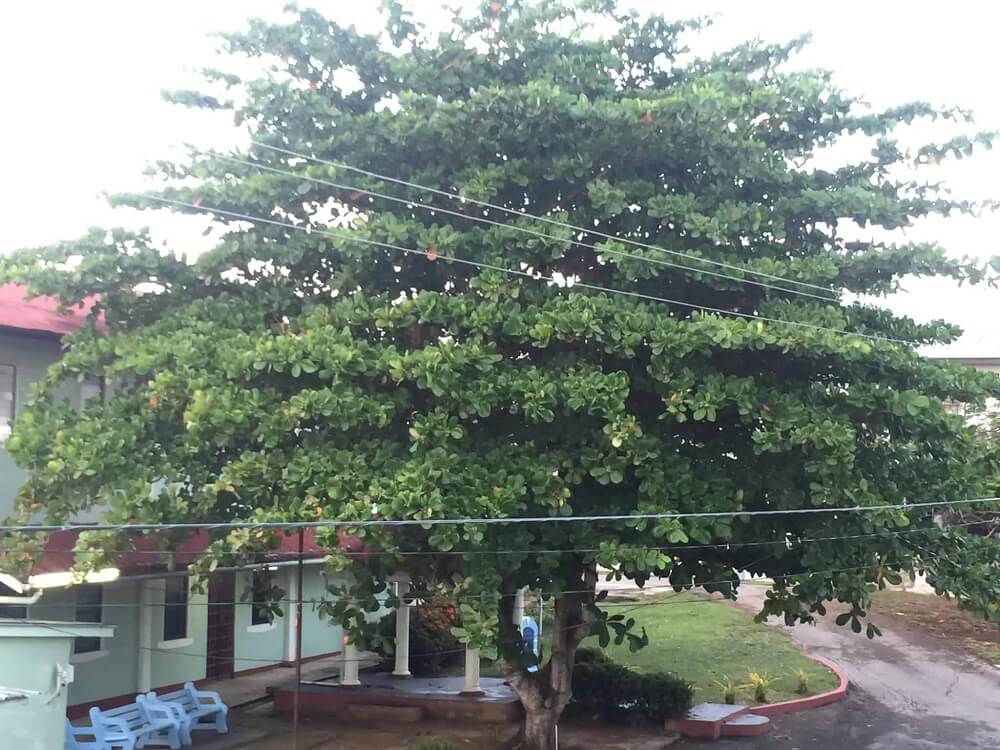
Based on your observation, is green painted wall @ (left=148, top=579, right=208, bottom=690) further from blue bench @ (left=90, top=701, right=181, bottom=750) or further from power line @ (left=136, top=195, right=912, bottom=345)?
power line @ (left=136, top=195, right=912, bottom=345)

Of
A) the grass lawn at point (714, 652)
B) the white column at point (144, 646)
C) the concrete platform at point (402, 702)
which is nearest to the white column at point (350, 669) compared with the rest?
the concrete platform at point (402, 702)

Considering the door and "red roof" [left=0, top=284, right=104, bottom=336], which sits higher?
"red roof" [left=0, top=284, right=104, bottom=336]

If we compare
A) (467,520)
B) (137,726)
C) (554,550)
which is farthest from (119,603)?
(467,520)

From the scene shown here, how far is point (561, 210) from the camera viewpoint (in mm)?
10180

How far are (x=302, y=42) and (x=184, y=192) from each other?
6.96ft

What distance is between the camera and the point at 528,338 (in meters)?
9.27

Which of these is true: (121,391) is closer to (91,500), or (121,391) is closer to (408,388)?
(91,500)

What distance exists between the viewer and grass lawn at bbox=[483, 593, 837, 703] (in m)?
17.8

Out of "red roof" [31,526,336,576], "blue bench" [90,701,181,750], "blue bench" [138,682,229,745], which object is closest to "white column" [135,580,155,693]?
"red roof" [31,526,336,576]

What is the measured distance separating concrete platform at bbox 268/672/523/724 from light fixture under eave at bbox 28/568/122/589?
5.54 m

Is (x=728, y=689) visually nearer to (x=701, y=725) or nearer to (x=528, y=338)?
(x=701, y=725)

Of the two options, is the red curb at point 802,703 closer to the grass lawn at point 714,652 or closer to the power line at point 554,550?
the grass lawn at point 714,652

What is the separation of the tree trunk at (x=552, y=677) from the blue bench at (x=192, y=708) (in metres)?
4.23

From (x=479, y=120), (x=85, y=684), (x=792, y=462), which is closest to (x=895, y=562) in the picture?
(x=792, y=462)
